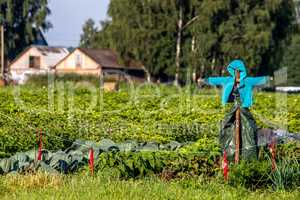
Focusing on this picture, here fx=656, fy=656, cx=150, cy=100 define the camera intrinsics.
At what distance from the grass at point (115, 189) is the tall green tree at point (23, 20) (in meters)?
52.4

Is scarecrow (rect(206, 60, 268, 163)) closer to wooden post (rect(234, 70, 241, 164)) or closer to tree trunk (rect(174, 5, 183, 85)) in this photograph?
wooden post (rect(234, 70, 241, 164))

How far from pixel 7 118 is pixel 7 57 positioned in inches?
1935

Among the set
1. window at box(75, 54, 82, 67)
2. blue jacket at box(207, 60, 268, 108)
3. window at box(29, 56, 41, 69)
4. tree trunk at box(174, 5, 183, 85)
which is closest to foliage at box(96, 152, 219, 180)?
blue jacket at box(207, 60, 268, 108)

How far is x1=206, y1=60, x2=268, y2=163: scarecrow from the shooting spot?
8.66 metres


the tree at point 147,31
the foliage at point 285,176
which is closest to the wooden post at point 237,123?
the foliage at point 285,176

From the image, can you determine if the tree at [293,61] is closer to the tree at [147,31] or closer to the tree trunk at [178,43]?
the tree trunk at [178,43]

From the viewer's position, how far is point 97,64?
4925 centimetres

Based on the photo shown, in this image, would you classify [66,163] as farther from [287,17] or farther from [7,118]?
[287,17]

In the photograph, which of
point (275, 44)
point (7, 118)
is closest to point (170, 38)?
point (275, 44)

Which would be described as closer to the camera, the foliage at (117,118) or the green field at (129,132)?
the green field at (129,132)

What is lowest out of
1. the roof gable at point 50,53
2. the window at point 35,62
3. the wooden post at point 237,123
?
→ the wooden post at point 237,123

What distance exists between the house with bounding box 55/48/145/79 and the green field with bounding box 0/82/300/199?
77.2 feet

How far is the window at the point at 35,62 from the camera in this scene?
5711 cm

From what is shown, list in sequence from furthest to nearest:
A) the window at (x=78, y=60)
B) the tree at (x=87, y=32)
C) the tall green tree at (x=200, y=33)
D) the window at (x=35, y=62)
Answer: the tree at (x=87, y=32) < the window at (x=35, y=62) < the window at (x=78, y=60) < the tall green tree at (x=200, y=33)
